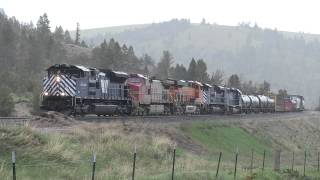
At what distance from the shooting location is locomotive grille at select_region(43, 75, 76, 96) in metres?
36.4

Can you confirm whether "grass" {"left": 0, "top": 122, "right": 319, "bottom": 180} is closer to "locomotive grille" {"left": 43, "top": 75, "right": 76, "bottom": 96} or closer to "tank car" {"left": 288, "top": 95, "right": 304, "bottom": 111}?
"locomotive grille" {"left": 43, "top": 75, "right": 76, "bottom": 96}

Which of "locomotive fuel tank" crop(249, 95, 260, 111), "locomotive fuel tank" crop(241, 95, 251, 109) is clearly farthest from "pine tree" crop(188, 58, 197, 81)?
"locomotive fuel tank" crop(241, 95, 251, 109)

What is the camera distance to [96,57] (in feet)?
438

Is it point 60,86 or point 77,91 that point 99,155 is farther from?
point 60,86

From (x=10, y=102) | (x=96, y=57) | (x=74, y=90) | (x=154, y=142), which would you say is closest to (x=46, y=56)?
(x=96, y=57)

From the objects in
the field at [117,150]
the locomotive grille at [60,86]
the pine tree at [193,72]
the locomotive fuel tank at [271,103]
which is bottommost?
the field at [117,150]

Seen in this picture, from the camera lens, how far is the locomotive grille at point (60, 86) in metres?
36.4

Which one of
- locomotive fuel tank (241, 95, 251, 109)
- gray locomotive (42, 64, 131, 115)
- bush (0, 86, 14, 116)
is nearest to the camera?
gray locomotive (42, 64, 131, 115)

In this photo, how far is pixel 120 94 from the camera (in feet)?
144

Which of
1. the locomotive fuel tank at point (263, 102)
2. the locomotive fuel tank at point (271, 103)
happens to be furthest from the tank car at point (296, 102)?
the locomotive fuel tank at point (263, 102)

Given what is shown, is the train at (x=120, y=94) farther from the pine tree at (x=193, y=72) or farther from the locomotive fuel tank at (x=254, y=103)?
the pine tree at (x=193, y=72)

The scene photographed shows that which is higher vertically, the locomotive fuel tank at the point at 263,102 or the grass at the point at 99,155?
the locomotive fuel tank at the point at 263,102

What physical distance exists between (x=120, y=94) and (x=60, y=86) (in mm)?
7977

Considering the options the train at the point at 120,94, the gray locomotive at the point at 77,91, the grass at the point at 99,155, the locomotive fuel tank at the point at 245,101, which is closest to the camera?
the grass at the point at 99,155
